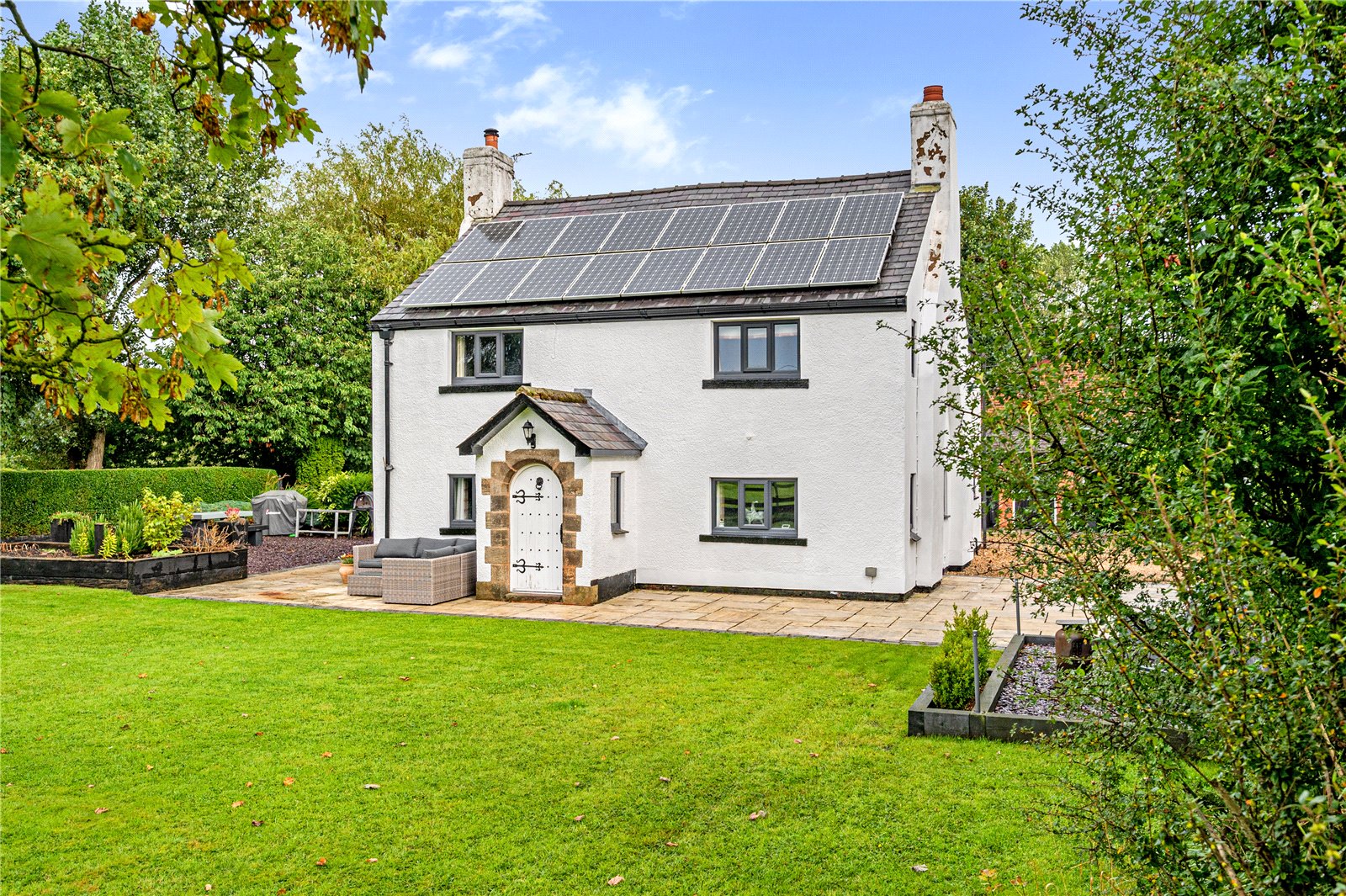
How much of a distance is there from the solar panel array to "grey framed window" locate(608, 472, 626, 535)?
11.9 ft

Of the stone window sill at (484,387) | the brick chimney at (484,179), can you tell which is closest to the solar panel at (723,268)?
the stone window sill at (484,387)

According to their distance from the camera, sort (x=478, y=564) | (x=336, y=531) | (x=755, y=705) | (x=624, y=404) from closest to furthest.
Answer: (x=755, y=705), (x=478, y=564), (x=624, y=404), (x=336, y=531)

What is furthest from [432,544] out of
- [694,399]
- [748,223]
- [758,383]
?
[748,223]

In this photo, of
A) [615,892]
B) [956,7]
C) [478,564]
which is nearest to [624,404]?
[478,564]

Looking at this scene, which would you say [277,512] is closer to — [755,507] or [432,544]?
[432,544]

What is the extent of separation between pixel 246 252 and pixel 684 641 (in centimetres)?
2559

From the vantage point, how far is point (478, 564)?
56.2 feet

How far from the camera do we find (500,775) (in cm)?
766

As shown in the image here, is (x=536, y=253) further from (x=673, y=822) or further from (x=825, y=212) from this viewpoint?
(x=673, y=822)

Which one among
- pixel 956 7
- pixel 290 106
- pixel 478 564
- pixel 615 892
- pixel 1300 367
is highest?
pixel 956 7

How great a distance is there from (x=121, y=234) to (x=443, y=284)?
18105mm

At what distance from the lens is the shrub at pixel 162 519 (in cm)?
1823

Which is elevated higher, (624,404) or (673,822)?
(624,404)

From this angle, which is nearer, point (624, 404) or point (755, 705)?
point (755, 705)
